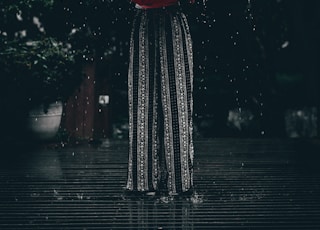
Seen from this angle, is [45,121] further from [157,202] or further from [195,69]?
[157,202]

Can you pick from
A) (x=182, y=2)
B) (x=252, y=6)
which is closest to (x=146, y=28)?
(x=182, y=2)

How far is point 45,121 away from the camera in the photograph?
603 cm

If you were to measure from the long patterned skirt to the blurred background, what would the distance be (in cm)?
247

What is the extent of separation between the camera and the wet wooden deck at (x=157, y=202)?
2852mm

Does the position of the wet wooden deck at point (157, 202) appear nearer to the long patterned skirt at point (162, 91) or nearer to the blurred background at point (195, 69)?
the long patterned skirt at point (162, 91)

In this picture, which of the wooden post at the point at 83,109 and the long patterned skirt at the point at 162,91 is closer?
the long patterned skirt at the point at 162,91

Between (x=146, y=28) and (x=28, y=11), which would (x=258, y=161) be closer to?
(x=146, y=28)

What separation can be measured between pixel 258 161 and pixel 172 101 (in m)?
1.63

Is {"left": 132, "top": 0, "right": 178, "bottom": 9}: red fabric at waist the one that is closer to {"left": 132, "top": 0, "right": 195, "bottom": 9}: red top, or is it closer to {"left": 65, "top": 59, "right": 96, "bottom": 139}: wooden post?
{"left": 132, "top": 0, "right": 195, "bottom": 9}: red top

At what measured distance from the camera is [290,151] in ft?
17.6

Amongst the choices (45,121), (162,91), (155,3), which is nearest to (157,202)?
(162,91)

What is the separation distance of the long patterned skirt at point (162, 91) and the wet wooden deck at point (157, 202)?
8.9 inches

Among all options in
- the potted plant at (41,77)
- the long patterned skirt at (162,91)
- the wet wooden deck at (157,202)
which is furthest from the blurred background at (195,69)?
the long patterned skirt at (162,91)

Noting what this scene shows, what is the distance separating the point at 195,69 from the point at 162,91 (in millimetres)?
A: 4206
